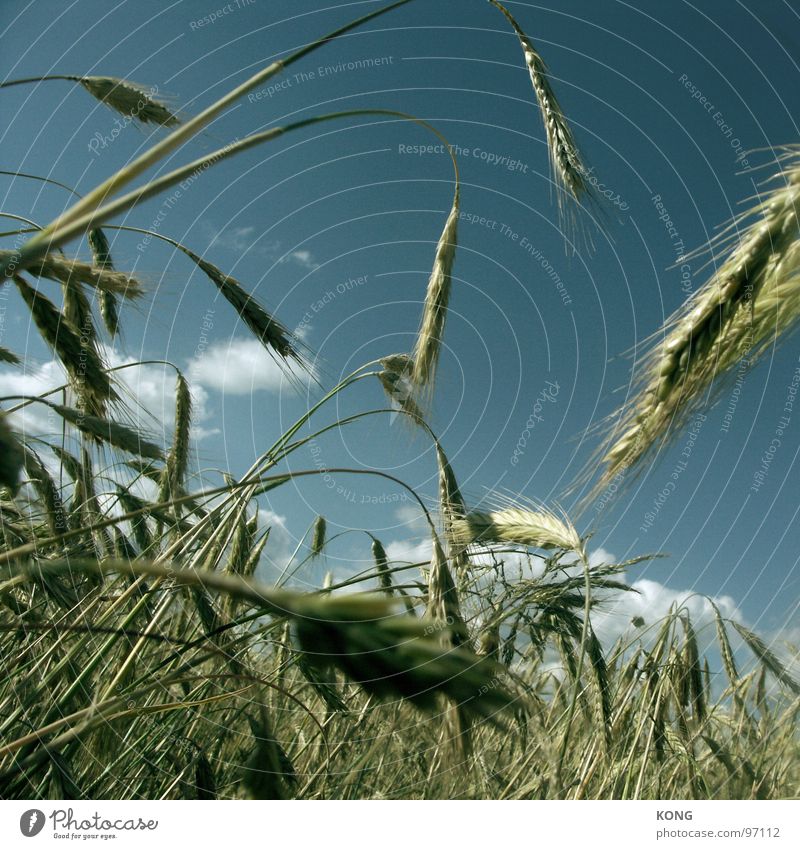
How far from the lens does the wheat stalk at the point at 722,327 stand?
1.15m

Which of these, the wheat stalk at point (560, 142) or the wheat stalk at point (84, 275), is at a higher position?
the wheat stalk at point (560, 142)

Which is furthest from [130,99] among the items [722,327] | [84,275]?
[722,327]

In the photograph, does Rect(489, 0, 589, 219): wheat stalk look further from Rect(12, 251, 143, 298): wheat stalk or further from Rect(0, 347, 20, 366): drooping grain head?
Rect(0, 347, 20, 366): drooping grain head

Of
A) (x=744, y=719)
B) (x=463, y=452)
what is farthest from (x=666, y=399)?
(x=744, y=719)

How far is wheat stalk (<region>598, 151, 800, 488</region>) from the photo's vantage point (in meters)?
1.15

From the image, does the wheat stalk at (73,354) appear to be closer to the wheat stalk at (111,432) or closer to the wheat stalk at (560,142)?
the wheat stalk at (111,432)

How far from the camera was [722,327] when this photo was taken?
3.90 feet

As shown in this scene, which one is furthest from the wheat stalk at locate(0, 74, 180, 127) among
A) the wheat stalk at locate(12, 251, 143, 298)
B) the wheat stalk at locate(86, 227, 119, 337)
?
the wheat stalk at locate(12, 251, 143, 298)

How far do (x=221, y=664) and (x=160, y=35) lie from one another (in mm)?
1809

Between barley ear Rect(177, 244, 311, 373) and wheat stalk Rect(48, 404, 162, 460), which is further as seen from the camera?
barley ear Rect(177, 244, 311, 373)

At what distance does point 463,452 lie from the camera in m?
1.81

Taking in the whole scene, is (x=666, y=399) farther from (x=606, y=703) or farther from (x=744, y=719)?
(x=744, y=719)
